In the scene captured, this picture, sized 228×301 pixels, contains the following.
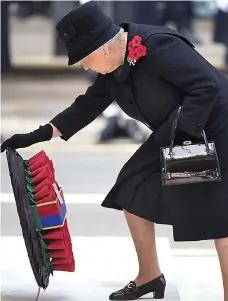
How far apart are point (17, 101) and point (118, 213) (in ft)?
10.2

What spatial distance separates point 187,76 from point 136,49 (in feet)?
0.62

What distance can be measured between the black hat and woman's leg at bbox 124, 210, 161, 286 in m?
0.62

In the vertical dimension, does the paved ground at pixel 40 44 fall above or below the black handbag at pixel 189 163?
above

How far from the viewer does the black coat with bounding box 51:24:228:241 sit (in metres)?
2.24

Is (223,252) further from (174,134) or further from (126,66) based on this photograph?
(126,66)

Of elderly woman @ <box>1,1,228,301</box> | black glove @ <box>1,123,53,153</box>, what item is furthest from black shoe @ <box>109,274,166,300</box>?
black glove @ <box>1,123,53,153</box>

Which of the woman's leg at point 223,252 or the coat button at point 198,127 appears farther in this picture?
the woman's leg at point 223,252

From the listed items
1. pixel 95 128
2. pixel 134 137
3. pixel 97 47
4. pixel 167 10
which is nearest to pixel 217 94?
pixel 97 47

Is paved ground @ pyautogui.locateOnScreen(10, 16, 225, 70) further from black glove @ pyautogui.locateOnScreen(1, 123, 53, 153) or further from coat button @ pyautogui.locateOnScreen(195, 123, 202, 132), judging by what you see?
coat button @ pyautogui.locateOnScreen(195, 123, 202, 132)

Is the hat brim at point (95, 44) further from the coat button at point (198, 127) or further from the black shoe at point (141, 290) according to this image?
the black shoe at point (141, 290)

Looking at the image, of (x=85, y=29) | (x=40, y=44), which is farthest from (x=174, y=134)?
(x=40, y=44)

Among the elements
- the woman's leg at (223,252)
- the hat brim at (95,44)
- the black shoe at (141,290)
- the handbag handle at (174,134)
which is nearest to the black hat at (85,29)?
the hat brim at (95,44)

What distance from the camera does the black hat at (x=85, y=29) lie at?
2268 mm

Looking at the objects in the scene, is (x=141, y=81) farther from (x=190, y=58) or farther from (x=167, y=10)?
(x=167, y=10)
